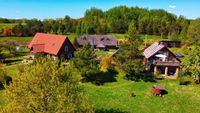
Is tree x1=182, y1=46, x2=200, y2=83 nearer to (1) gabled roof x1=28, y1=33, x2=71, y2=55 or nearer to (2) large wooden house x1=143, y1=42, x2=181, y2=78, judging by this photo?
(2) large wooden house x1=143, y1=42, x2=181, y2=78

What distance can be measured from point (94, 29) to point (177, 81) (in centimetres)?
10095

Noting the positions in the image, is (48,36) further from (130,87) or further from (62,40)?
(130,87)

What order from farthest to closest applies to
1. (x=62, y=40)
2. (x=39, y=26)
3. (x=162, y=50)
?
(x=39, y=26)
(x=62, y=40)
(x=162, y=50)

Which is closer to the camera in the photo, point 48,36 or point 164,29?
point 48,36

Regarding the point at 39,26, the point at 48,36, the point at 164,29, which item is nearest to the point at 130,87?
the point at 48,36

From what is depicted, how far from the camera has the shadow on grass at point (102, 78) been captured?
59.6 meters

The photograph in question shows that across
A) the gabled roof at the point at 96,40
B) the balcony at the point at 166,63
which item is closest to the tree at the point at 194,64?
the balcony at the point at 166,63

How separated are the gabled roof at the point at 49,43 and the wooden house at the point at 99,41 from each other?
2573 centimetres

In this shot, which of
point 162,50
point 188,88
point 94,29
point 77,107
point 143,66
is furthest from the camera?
point 94,29

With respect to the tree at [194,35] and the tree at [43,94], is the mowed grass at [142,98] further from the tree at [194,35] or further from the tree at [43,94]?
the tree at [194,35]

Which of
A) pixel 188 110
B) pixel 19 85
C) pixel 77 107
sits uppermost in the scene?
pixel 19 85

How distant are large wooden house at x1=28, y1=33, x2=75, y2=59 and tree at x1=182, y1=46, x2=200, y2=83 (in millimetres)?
32158

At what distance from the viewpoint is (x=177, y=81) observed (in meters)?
62.2

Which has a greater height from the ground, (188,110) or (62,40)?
(62,40)
